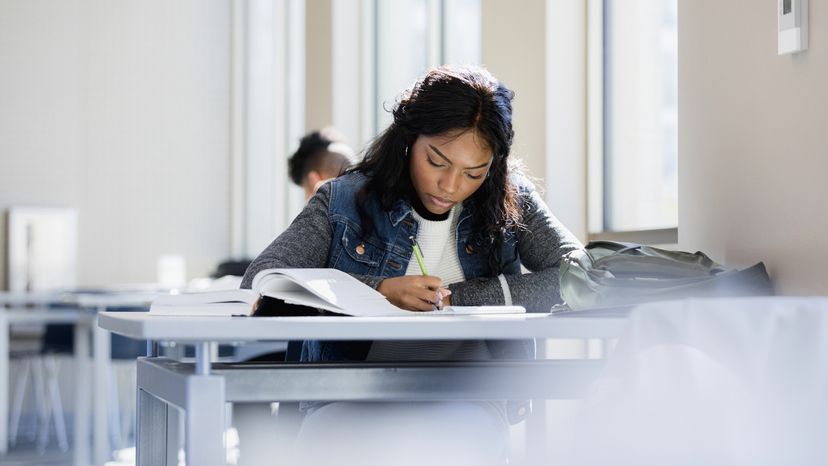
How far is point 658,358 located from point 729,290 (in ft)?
2.28

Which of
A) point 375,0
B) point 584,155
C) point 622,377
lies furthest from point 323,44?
point 622,377

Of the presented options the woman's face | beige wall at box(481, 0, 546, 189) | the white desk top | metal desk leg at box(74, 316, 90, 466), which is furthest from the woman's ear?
the white desk top

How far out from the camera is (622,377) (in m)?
0.95

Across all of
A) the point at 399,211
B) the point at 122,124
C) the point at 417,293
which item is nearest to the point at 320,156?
the point at 399,211

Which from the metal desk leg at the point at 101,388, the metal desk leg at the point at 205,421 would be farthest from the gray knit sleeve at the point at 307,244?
the metal desk leg at the point at 101,388

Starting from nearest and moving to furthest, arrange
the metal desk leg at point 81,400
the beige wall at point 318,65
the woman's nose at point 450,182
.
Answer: the woman's nose at point 450,182
the metal desk leg at point 81,400
the beige wall at point 318,65

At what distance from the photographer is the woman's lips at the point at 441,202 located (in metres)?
2.02

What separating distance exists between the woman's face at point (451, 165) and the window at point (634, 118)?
123cm

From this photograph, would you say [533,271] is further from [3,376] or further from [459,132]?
[3,376]

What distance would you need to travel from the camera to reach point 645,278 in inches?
62.1

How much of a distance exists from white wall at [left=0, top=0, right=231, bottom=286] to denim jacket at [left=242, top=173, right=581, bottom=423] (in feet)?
16.6

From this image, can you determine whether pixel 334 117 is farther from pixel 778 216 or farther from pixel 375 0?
pixel 778 216

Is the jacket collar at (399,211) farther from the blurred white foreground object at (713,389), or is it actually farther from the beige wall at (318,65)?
the beige wall at (318,65)

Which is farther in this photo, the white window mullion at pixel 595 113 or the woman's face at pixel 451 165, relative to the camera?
the white window mullion at pixel 595 113
